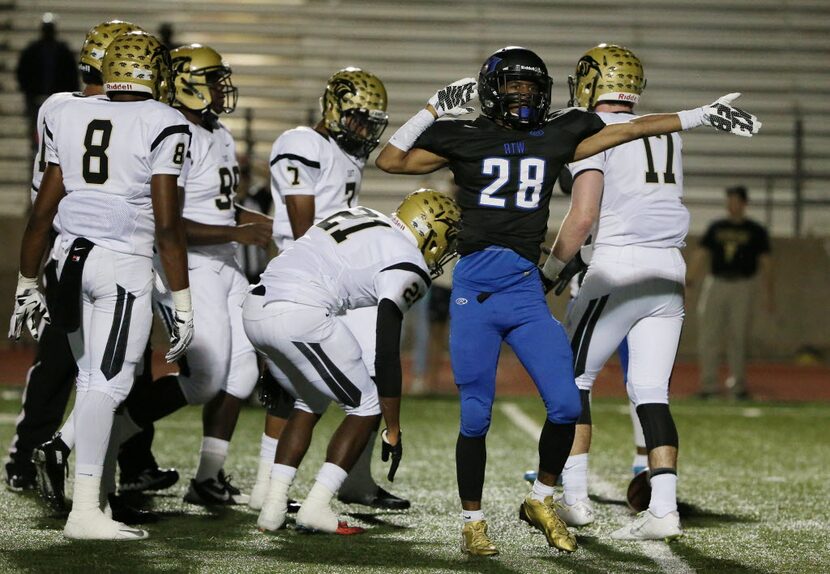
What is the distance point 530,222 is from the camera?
14.9 ft

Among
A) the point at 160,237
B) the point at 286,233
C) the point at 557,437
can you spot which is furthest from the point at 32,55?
the point at 557,437

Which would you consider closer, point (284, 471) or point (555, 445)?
point (555, 445)

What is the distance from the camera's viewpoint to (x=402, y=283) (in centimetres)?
457

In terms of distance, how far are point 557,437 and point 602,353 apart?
2.19ft

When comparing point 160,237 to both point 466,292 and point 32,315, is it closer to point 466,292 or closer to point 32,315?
point 32,315

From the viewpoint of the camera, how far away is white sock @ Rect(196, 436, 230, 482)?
5555 millimetres

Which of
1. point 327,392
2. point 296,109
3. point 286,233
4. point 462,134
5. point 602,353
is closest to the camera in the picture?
point 462,134

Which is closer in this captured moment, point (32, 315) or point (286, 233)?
point (32, 315)

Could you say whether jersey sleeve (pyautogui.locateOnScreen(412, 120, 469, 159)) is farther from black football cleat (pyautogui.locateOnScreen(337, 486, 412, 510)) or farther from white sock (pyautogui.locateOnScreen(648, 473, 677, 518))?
black football cleat (pyautogui.locateOnScreen(337, 486, 412, 510))

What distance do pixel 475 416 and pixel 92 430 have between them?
1344mm

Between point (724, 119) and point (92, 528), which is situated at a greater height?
point (724, 119)

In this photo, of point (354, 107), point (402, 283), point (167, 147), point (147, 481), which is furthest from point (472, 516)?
point (354, 107)

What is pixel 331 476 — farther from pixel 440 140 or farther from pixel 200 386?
pixel 440 140

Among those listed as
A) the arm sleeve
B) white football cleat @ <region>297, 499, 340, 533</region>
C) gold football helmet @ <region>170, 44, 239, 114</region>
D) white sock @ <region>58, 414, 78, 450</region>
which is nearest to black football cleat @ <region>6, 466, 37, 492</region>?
white sock @ <region>58, 414, 78, 450</region>
